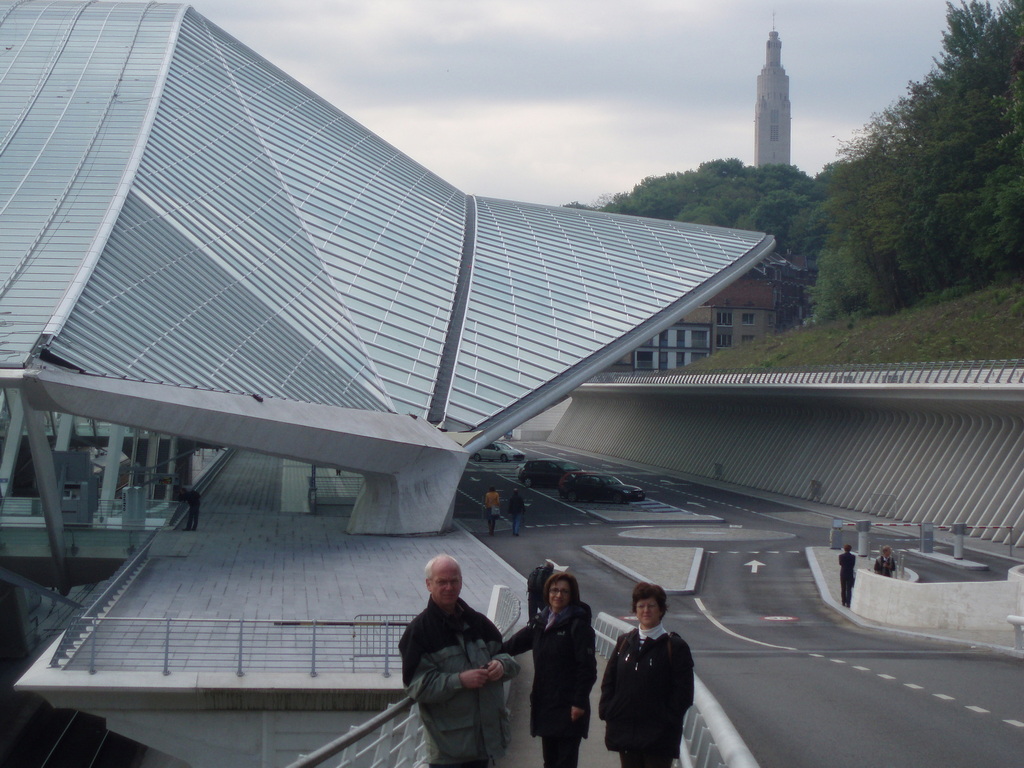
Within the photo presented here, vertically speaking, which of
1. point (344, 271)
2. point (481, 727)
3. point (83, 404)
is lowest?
point (481, 727)

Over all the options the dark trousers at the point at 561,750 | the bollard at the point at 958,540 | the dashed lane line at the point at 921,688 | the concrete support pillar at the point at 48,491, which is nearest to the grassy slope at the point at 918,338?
the bollard at the point at 958,540

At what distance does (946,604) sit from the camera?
1761cm

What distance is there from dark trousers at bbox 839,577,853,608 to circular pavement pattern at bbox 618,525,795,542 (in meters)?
8.85

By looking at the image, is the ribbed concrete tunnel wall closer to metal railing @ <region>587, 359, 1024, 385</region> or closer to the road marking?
metal railing @ <region>587, 359, 1024, 385</region>

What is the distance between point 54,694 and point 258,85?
93.0 ft

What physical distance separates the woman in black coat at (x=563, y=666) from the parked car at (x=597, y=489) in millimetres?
31070

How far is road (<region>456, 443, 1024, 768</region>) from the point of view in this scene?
9.22m

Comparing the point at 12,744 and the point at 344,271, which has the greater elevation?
the point at 344,271

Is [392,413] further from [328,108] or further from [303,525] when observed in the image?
[328,108]

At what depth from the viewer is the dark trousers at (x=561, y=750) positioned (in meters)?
6.26

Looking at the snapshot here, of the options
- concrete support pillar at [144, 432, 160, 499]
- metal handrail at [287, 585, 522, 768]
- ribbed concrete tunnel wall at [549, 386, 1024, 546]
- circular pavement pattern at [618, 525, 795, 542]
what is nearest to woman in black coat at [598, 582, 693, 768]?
metal handrail at [287, 585, 522, 768]

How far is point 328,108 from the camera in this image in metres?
40.8

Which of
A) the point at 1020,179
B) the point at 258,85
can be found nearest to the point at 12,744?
the point at 258,85

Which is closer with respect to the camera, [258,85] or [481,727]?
[481,727]
